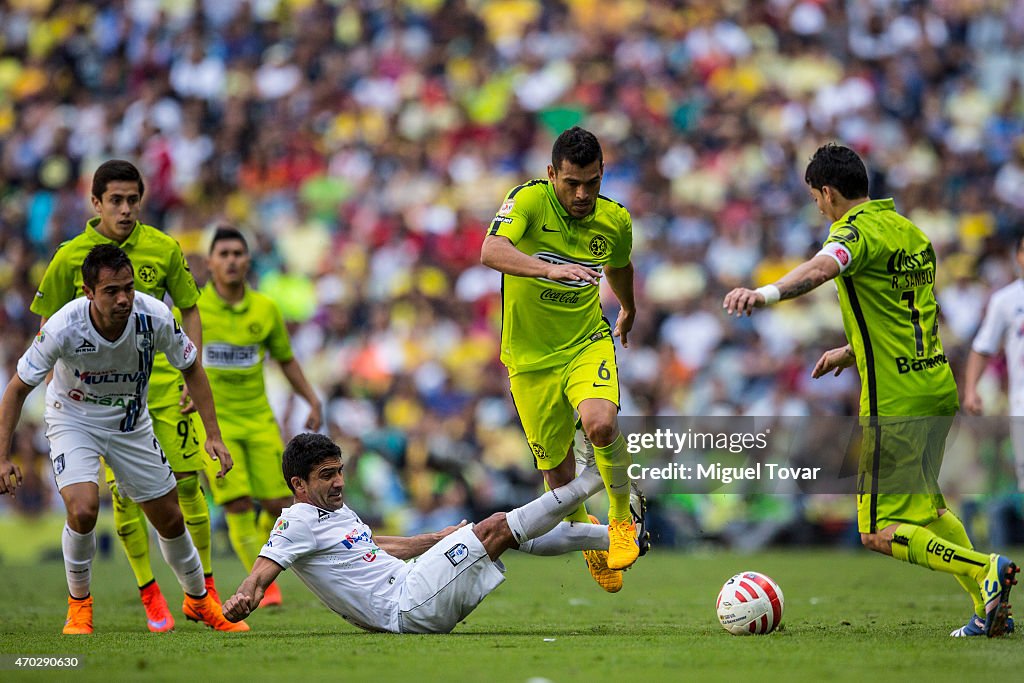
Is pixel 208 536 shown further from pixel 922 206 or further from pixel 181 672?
pixel 922 206

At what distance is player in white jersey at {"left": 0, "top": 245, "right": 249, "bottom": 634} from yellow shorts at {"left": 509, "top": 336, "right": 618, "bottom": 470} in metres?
2.04

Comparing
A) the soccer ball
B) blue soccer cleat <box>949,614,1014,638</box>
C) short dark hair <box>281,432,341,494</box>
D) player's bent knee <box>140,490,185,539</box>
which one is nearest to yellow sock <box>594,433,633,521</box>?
the soccer ball

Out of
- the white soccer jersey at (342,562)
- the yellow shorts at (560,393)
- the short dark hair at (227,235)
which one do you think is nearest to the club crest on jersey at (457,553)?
the white soccer jersey at (342,562)

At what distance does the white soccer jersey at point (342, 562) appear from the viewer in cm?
824

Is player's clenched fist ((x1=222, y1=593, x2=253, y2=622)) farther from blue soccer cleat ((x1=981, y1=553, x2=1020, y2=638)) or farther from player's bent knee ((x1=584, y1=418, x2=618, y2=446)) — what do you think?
blue soccer cleat ((x1=981, y1=553, x2=1020, y2=638))

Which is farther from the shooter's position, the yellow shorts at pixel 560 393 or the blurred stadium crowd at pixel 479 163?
the blurred stadium crowd at pixel 479 163

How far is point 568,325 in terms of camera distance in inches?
367

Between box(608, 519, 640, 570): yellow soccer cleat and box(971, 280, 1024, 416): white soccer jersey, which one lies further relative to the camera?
box(971, 280, 1024, 416): white soccer jersey

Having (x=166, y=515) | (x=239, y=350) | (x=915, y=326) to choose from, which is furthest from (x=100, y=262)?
(x=915, y=326)

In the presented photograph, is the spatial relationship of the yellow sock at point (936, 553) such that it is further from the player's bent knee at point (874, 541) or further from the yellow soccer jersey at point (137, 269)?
the yellow soccer jersey at point (137, 269)

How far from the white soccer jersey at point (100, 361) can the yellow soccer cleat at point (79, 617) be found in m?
1.20

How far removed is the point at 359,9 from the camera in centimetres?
2516

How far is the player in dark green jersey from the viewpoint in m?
8.29

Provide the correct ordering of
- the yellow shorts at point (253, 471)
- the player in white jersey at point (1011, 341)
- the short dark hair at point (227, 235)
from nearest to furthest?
the short dark hair at point (227, 235)
the yellow shorts at point (253, 471)
the player in white jersey at point (1011, 341)
